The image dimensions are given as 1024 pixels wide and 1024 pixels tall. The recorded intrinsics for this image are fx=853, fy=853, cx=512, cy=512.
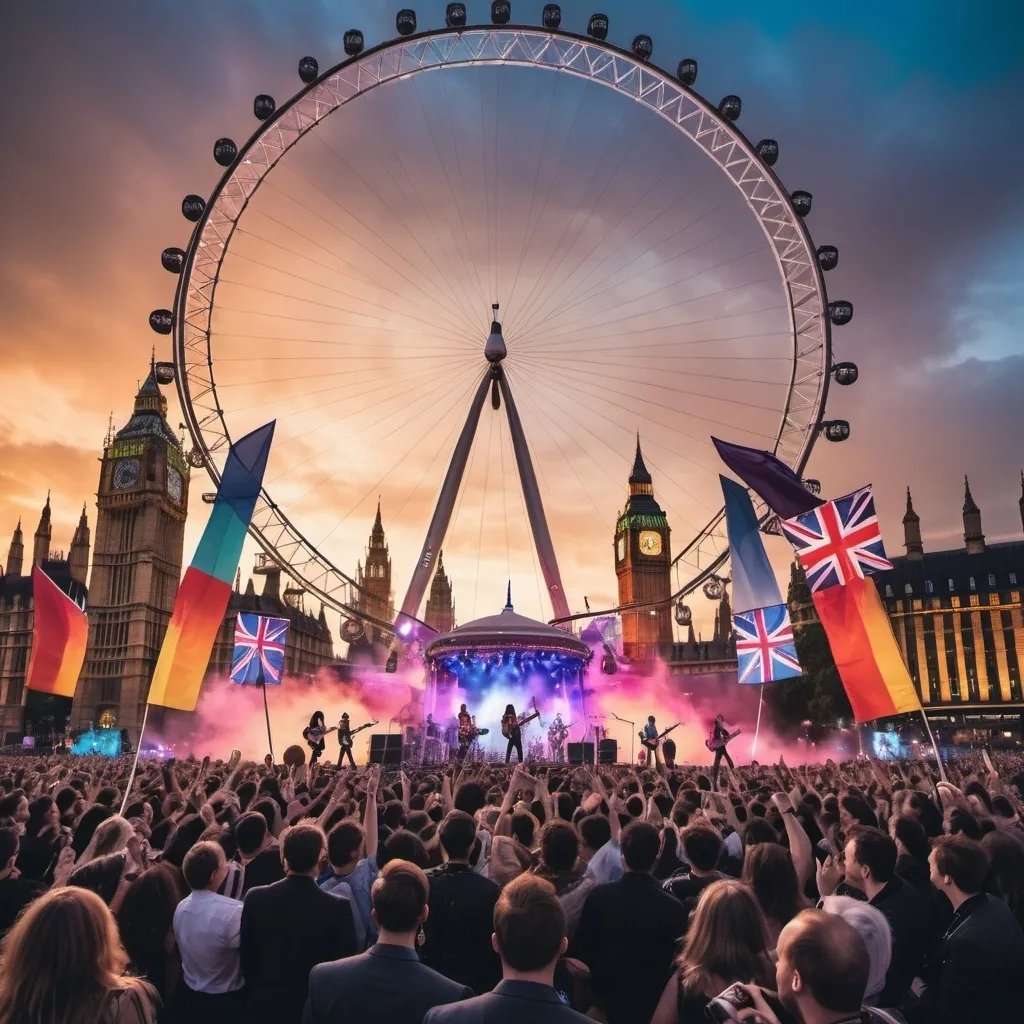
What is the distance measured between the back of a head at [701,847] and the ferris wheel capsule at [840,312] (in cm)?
3645

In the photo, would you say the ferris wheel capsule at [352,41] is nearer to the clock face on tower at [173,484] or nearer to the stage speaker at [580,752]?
the stage speaker at [580,752]

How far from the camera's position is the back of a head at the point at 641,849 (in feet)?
16.8

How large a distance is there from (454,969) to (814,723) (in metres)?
71.8

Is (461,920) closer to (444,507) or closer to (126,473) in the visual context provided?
(444,507)

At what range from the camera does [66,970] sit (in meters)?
3.18

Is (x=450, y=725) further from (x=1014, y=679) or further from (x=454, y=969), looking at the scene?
(x=1014, y=679)

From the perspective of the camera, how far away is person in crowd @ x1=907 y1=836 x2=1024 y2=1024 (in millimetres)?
4566

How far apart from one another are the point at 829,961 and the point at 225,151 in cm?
3938

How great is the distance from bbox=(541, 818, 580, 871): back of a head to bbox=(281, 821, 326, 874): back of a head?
57.4 inches

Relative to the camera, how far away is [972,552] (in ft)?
363

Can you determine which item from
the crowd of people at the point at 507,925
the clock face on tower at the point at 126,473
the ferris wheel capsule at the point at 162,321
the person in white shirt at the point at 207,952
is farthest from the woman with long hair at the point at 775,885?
the clock face on tower at the point at 126,473

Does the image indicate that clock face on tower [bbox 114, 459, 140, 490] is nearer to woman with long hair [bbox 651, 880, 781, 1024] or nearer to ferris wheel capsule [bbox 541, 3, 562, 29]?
ferris wheel capsule [bbox 541, 3, 562, 29]

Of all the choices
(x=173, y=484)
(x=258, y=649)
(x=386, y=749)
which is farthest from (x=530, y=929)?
(x=173, y=484)

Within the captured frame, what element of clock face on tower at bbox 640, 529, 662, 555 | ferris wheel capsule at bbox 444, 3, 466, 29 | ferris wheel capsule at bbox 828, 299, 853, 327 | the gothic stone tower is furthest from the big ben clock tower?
ferris wheel capsule at bbox 444, 3, 466, 29
